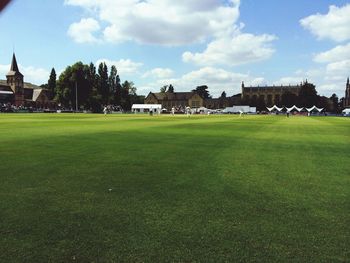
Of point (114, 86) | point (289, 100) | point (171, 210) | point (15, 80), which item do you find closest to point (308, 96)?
point (289, 100)

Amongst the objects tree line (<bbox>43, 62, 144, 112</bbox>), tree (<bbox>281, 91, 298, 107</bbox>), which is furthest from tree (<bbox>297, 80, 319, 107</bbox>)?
tree line (<bbox>43, 62, 144, 112</bbox>)

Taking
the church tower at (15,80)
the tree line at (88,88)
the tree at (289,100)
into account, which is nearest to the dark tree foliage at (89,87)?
the tree line at (88,88)

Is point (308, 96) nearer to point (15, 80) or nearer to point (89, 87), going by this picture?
point (89, 87)

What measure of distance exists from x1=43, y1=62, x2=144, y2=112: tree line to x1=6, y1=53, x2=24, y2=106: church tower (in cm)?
5018

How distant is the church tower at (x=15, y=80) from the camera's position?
169375mm

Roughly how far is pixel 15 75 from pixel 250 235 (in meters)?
182

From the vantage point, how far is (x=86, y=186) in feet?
26.9

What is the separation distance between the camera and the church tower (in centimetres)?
16938

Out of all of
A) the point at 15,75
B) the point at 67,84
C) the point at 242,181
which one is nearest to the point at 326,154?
the point at 242,181

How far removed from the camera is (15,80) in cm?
16875

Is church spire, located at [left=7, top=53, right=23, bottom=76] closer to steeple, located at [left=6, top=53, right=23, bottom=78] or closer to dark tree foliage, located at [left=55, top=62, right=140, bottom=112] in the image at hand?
steeple, located at [left=6, top=53, right=23, bottom=78]

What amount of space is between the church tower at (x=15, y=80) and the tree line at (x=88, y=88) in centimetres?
5018

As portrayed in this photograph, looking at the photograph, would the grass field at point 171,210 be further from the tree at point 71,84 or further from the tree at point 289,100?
the tree at point 289,100

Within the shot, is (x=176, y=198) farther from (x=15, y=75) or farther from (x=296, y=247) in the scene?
(x=15, y=75)
